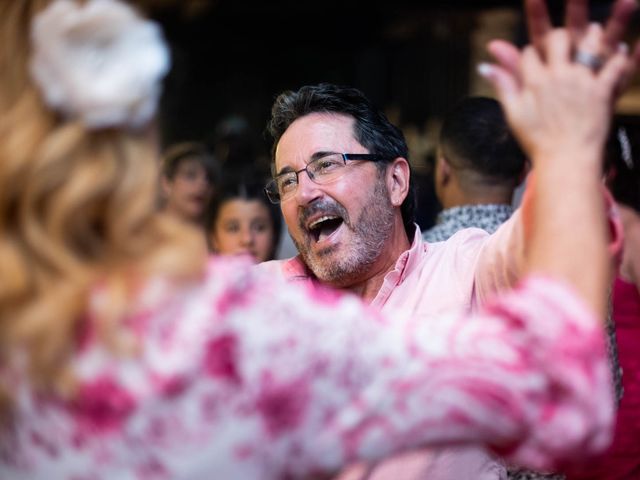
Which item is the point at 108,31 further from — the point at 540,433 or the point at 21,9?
the point at 540,433

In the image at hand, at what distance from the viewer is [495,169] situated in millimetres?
3381

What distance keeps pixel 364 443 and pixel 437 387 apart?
4.6 inches

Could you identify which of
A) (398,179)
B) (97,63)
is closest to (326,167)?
(398,179)

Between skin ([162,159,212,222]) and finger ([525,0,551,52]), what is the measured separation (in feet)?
11.4

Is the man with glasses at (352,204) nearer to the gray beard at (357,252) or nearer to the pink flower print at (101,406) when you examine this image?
the gray beard at (357,252)

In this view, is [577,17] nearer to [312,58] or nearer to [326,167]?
[326,167]

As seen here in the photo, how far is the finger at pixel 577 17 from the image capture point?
1253 millimetres

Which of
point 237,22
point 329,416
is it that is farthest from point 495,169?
point 237,22

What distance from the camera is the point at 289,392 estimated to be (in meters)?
1.14

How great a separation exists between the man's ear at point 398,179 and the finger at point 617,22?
4.47 ft

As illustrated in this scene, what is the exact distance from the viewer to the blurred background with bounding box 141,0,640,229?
349 inches

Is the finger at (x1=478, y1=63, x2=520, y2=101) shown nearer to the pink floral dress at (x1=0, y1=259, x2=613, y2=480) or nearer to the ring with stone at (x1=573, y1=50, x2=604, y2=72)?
the ring with stone at (x1=573, y1=50, x2=604, y2=72)

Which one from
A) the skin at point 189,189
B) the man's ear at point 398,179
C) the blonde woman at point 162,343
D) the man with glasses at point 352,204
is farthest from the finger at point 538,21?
the skin at point 189,189

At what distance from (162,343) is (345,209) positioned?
56.1 inches
